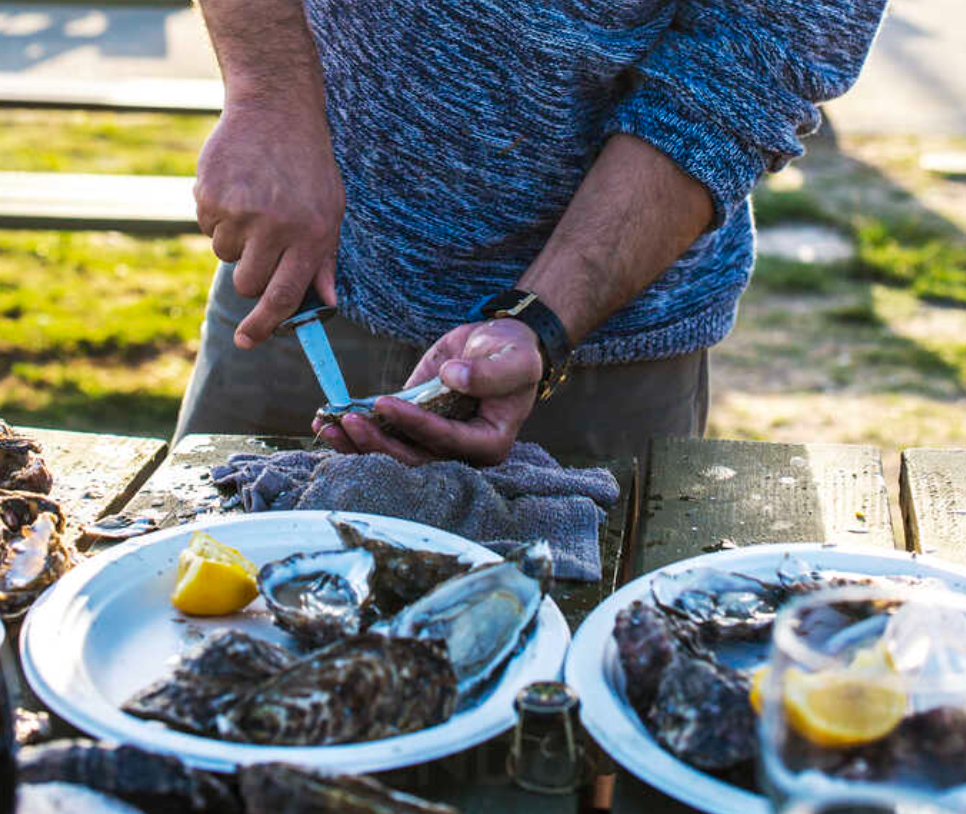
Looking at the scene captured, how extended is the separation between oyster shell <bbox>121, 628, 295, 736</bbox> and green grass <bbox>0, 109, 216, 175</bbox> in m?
5.58

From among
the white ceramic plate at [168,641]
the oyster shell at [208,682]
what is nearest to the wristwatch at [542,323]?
the white ceramic plate at [168,641]

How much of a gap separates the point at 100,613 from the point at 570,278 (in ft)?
2.76

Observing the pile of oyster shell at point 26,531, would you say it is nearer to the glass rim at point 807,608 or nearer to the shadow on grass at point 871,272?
the glass rim at point 807,608

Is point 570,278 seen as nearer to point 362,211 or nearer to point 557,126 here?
point 557,126

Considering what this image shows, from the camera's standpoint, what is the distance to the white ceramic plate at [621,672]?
958 mm

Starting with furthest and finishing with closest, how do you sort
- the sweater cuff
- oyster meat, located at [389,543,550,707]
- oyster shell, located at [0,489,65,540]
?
the sweater cuff → oyster shell, located at [0,489,65,540] → oyster meat, located at [389,543,550,707]

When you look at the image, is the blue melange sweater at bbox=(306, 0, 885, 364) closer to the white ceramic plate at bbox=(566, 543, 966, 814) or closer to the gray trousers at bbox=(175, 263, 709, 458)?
the gray trousers at bbox=(175, 263, 709, 458)

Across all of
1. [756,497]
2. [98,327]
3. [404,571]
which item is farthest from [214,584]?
[98,327]

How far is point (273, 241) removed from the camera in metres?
1.71

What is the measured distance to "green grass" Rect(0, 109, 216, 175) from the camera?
21.9ft

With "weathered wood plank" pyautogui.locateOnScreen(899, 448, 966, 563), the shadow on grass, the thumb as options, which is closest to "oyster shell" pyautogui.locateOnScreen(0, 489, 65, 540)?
the thumb

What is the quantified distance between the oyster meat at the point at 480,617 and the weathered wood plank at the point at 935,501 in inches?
26.1

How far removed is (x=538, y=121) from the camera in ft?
6.43

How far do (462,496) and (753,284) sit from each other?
4.24 metres
